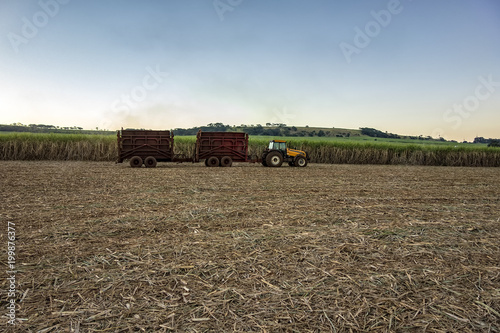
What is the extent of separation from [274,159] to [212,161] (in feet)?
13.0

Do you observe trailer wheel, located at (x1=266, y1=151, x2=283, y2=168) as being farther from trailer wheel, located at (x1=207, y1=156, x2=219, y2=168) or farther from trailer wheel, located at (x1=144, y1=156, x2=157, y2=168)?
trailer wheel, located at (x1=144, y1=156, x2=157, y2=168)

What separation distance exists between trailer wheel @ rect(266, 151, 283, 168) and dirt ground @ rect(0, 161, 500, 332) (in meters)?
12.4

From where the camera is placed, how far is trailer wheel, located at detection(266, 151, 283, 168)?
20797 millimetres

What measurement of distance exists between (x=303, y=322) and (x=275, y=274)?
1002 millimetres

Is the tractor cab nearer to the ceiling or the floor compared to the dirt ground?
nearer to the ceiling

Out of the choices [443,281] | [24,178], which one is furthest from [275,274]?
[24,178]

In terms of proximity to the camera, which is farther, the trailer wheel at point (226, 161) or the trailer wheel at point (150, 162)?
the trailer wheel at point (226, 161)

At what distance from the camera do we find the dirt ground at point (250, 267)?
3.18 m

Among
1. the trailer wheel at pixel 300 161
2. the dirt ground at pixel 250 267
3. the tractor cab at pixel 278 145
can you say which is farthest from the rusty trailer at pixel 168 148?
the dirt ground at pixel 250 267

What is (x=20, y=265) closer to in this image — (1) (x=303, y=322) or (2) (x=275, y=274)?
(2) (x=275, y=274)

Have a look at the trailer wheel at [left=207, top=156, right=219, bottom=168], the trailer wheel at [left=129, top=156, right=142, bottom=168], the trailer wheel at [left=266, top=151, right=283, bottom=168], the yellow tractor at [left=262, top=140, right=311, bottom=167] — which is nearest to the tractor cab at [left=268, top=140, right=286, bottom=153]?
the yellow tractor at [left=262, top=140, right=311, bottom=167]

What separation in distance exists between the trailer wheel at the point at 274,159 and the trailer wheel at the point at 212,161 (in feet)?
10.7

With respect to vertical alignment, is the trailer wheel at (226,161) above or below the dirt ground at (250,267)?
above

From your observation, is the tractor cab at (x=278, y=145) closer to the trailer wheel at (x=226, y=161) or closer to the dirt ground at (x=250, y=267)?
the trailer wheel at (x=226, y=161)
